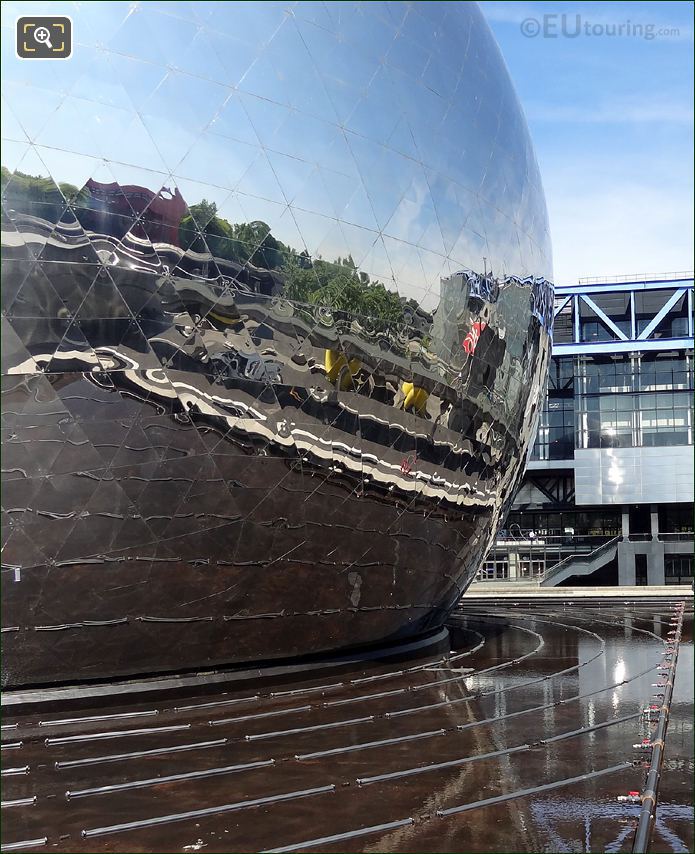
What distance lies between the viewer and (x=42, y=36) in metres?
8.95

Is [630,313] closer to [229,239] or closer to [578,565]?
[578,565]

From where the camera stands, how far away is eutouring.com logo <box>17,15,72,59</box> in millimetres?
8875

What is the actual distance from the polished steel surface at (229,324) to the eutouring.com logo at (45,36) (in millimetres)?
485

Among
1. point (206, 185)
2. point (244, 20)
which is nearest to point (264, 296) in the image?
point (206, 185)

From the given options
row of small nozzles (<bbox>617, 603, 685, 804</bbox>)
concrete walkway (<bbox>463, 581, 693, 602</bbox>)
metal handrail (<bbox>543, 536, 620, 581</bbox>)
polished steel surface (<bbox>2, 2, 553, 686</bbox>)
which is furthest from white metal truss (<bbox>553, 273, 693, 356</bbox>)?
polished steel surface (<bbox>2, 2, 553, 686</bbox>)

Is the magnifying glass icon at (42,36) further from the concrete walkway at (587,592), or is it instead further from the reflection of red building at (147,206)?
the concrete walkway at (587,592)

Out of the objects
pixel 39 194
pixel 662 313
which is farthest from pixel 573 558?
pixel 39 194

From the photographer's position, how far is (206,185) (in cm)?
1018

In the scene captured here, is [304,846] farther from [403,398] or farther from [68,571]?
[403,398]

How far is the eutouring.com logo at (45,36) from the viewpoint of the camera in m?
8.88

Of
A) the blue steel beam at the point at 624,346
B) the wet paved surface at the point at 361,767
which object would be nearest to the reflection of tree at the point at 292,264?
the wet paved surface at the point at 361,767

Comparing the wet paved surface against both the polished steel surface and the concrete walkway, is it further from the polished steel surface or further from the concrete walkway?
the concrete walkway

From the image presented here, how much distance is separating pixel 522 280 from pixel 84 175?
24.5 feet

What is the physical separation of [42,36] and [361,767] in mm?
7087
